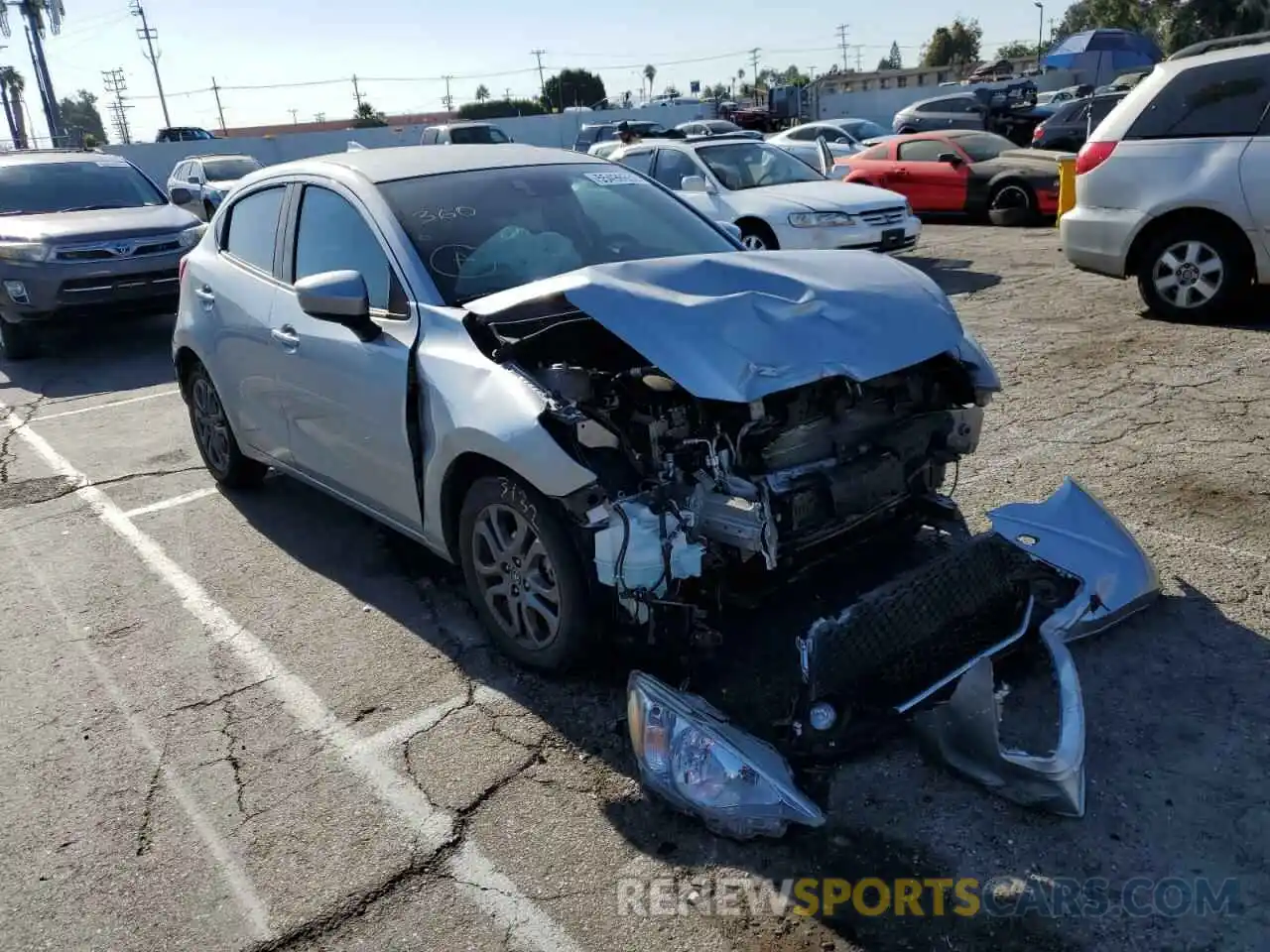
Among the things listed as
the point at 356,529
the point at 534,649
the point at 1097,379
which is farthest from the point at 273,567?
the point at 1097,379

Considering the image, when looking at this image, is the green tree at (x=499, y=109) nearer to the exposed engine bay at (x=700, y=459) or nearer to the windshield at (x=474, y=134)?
the windshield at (x=474, y=134)

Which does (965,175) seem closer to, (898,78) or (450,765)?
(450,765)

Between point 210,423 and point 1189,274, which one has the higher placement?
point 210,423

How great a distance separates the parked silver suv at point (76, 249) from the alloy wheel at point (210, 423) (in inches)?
190

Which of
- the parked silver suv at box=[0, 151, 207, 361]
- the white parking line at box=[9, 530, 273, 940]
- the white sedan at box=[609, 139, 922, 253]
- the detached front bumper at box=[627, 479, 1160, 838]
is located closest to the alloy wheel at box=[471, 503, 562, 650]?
the detached front bumper at box=[627, 479, 1160, 838]

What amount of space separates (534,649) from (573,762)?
0.53 meters

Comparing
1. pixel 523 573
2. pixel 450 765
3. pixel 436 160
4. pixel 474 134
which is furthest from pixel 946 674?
pixel 474 134

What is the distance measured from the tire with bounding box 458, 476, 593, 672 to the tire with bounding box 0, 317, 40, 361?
8825 millimetres

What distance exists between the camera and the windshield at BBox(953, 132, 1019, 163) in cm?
1503

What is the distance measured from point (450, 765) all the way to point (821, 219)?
8473mm

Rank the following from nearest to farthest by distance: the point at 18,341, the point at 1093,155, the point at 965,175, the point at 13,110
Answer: the point at 1093,155, the point at 18,341, the point at 965,175, the point at 13,110

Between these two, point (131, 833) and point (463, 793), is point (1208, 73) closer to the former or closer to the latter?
point (463, 793)

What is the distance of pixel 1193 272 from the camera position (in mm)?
7641

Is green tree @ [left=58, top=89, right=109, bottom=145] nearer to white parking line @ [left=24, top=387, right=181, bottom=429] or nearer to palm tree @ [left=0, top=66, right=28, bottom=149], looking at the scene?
palm tree @ [left=0, top=66, right=28, bottom=149]
